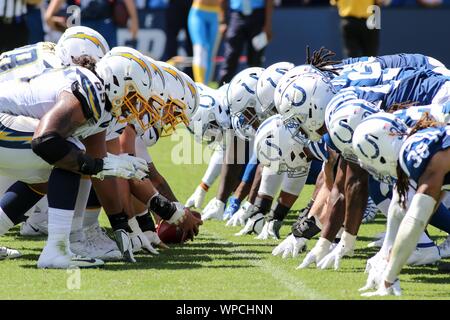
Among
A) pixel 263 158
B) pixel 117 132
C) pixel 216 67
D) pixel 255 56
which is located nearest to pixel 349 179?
pixel 263 158

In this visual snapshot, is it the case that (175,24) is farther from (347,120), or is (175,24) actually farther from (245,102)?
(347,120)

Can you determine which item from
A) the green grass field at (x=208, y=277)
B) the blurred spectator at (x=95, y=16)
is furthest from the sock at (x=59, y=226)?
the blurred spectator at (x=95, y=16)

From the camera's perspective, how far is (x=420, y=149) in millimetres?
5727

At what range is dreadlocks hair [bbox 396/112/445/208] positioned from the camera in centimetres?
594

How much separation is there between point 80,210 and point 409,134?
227cm

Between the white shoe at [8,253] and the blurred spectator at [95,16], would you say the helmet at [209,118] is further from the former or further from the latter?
the blurred spectator at [95,16]

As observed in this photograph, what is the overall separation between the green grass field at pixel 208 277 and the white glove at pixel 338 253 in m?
0.06

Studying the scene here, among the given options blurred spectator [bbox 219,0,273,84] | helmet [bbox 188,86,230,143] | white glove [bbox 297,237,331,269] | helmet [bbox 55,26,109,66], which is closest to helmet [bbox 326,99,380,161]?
white glove [bbox 297,237,331,269]

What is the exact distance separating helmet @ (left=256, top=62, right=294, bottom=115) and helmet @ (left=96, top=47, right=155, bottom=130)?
135cm

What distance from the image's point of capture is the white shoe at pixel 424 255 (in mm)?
7031

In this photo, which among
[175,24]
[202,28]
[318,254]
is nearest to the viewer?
[318,254]

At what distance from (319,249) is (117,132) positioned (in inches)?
60.9

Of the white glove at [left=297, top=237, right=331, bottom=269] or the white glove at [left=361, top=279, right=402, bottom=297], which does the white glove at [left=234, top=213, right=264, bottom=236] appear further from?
the white glove at [left=361, top=279, right=402, bottom=297]

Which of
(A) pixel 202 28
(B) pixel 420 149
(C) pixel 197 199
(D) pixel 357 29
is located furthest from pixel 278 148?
(A) pixel 202 28
